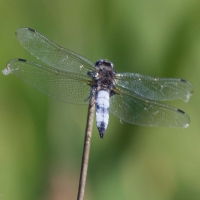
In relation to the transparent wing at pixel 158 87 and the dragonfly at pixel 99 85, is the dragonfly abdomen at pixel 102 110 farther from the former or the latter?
the transparent wing at pixel 158 87

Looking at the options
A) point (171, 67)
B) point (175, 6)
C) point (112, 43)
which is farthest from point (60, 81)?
point (175, 6)

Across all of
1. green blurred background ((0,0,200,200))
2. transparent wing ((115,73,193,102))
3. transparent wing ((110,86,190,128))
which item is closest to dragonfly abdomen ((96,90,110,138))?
transparent wing ((110,86,190,128))

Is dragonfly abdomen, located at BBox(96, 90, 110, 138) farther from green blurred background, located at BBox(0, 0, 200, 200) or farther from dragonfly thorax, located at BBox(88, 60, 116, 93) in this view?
green blurred background, located at BBox(0, 0, 200, 200)

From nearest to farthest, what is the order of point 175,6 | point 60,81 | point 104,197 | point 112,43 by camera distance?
point 60,81, point 104,197, point 112,43, point 175,6

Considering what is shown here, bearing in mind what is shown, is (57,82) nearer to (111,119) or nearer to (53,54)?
(53,54)

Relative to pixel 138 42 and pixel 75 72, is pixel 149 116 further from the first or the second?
pixel 138 42

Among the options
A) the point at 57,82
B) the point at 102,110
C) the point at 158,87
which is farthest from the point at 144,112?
the point at 57,82

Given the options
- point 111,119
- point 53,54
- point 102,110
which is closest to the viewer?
point 102,110
